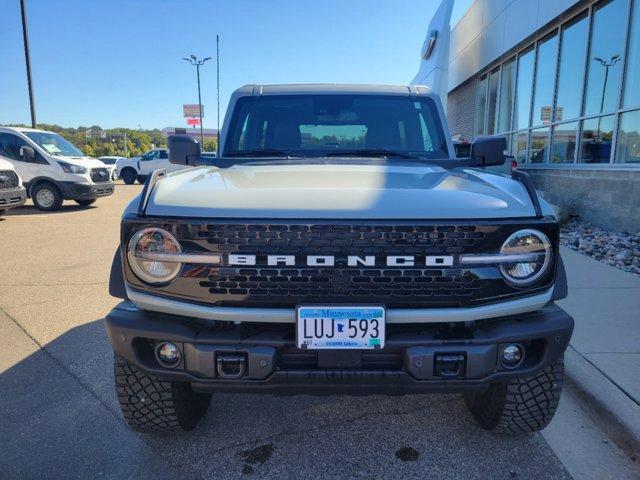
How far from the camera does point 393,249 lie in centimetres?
191

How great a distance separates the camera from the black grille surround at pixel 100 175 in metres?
12.2

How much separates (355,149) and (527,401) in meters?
1.83

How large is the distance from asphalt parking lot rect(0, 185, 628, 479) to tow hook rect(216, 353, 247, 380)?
606mm

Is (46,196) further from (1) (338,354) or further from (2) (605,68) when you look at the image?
(2) (605,68)

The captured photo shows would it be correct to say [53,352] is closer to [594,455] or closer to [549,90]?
[594,455]

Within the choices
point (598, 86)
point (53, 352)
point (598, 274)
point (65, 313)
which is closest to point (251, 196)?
point (53, 352)

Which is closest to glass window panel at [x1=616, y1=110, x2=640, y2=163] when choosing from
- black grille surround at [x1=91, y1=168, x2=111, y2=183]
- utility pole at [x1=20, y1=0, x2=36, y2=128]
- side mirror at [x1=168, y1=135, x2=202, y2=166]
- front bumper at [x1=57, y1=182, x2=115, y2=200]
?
side mirror at [x1=168, y1=135, x2=202, y2=166]

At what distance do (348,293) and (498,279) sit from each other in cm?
61

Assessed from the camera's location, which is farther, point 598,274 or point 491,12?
point 491,12

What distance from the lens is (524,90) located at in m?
11.9

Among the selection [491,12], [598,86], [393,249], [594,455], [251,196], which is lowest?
[594,455]

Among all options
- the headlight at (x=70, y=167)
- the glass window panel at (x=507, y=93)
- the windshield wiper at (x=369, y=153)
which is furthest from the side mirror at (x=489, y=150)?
the headlight at (x=70, y=167)

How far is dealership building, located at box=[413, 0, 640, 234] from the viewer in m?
7.42

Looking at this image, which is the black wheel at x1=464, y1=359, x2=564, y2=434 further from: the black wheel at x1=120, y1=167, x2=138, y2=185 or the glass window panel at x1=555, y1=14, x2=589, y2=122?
the black wheel at x1=120, y1=167, x2=138, y2=185
